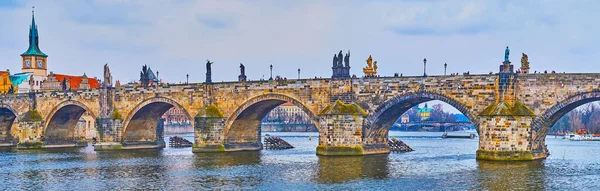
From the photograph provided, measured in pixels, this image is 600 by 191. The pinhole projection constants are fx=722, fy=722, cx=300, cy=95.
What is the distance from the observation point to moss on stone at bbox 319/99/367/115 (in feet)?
155

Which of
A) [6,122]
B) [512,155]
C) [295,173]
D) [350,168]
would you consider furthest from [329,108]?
[6,122]

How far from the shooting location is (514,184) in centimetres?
3266

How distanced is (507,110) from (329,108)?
40.0 ft

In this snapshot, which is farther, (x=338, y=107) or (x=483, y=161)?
(x=338, y=107)

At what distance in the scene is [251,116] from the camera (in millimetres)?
57375

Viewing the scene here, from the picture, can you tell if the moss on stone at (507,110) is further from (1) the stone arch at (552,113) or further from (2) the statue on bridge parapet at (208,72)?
(2) the statue on bridge parapet at (208,72)

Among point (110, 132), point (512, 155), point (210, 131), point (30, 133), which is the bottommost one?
point (512, 155)

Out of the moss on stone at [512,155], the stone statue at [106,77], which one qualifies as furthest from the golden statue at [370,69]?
the stone statue at [106,77]

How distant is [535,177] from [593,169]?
8.28 metres

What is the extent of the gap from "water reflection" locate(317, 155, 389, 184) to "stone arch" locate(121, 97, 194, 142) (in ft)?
62.2

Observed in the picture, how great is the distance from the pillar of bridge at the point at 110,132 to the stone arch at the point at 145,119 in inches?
19.4

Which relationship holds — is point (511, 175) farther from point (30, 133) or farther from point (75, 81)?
point (75, 81)

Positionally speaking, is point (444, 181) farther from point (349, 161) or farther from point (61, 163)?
point (61, 163)

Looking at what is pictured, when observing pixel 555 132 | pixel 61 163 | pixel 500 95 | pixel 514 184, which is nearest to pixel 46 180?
pixel 61 163
